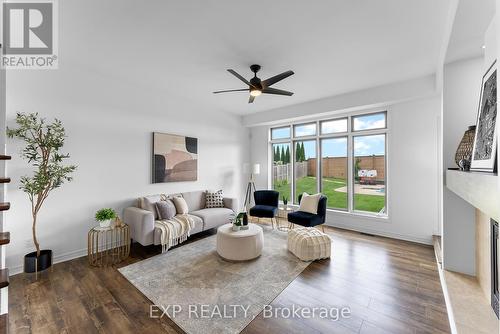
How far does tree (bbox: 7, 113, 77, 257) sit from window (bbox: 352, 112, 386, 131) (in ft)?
17.6

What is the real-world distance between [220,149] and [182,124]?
4.19ft

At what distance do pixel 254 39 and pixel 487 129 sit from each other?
2.34m

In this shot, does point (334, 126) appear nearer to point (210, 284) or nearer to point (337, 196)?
point (337, 196)

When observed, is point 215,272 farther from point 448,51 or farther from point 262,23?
point 448,51

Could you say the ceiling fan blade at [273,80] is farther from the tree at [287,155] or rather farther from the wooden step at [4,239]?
the tree at [287,155]

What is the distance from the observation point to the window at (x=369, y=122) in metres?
4.32

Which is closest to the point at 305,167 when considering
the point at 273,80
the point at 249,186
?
the point at 249,186

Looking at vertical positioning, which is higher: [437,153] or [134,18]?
[134,18]

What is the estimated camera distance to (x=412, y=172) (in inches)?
152

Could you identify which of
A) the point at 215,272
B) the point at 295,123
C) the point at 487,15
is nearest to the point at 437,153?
the point at 487,15

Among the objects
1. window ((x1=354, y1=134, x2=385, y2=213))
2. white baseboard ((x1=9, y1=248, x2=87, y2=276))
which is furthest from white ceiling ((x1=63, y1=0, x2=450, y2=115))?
white baseboard ((x1=9, y1=248, x2=87, y2=276))

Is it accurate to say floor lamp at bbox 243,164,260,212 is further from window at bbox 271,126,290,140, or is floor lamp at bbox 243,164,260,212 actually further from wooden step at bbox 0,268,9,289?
wooden step at bbox 0,268,9,289

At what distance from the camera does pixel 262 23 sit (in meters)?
2.20

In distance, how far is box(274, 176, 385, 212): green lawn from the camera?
4.44m
